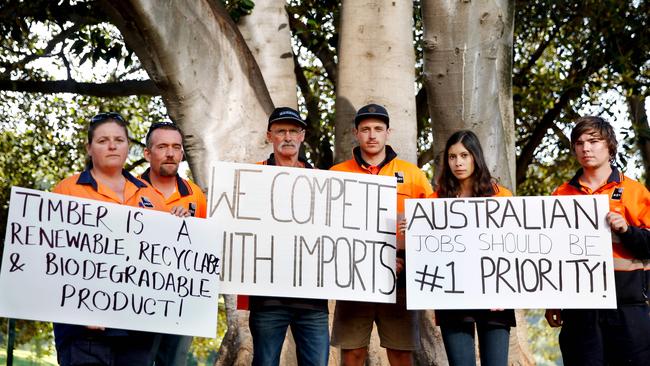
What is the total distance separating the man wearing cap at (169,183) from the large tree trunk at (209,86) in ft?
5.42

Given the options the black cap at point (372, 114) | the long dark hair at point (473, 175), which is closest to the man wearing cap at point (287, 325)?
the long dark hair at point (473, 175)

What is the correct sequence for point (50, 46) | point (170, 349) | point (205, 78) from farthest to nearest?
point (50, 46), point (205, 78), point (170, 349)

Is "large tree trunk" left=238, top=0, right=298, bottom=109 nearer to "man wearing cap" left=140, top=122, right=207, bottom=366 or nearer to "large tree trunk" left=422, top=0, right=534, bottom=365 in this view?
"large tree trunk" left=422, top=0, right=534, bottom=365

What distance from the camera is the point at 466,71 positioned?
798 cm

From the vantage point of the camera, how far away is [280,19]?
8.51 metres

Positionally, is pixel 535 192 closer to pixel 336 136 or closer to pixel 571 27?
pixel 571 27

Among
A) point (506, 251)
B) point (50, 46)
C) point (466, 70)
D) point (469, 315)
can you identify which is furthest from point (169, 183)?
point (50, 46)

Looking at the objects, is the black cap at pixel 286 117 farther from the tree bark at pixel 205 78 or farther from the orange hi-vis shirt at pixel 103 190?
the tree bark at pixel 205 78

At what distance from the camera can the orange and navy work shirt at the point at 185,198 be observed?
5.62 metres

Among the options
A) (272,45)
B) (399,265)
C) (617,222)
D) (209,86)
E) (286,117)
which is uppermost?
(272,45)

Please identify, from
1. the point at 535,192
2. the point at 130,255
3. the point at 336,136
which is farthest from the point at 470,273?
the point at 535,192

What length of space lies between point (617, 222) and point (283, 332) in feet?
6.91

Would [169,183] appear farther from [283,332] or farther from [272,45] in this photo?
[272,45]

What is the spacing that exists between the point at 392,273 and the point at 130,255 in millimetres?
1627
